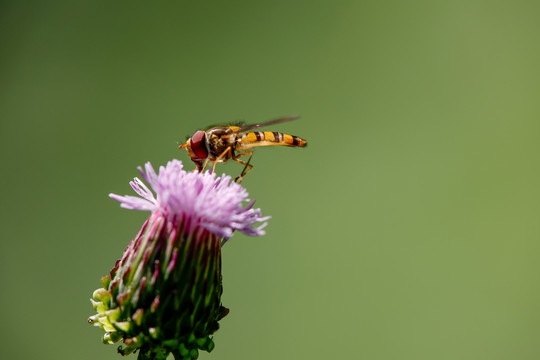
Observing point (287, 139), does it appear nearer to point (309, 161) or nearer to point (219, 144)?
point (219, 144)

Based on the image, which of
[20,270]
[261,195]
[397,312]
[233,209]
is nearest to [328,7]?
[261,195]

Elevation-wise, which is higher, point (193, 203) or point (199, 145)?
point (199, 145)

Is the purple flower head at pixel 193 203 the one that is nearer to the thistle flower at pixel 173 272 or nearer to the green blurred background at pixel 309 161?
the thistle flower at pixel 173 272

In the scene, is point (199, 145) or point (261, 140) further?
point (261, 140)

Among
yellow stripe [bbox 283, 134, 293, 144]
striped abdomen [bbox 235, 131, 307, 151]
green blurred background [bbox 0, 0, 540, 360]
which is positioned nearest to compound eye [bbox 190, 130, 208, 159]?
striped abdomen [bbox 235, 131, 307, 151]

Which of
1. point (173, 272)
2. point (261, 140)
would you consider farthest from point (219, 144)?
point (173, 272)

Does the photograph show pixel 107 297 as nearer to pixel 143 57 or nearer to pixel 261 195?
Result: pixel 261 195

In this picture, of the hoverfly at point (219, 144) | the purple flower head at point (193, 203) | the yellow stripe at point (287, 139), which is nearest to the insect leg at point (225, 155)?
the hoverfly at point (219, 144)
